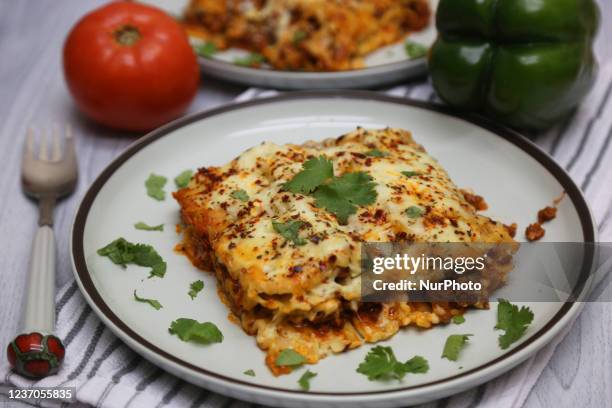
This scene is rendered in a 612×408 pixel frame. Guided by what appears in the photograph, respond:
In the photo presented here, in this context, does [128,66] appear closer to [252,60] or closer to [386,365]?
[252,60]

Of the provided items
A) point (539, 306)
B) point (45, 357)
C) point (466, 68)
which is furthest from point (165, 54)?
point (539, 306)

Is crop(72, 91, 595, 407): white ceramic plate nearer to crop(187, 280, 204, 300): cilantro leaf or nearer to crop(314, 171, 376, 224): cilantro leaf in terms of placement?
crop(187, 280, 204, 300): cilantro leaf

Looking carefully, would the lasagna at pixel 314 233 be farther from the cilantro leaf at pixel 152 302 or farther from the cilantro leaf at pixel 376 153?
the cilantro leaf at pixel 152 302

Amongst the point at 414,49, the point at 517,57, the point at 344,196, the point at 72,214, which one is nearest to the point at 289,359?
the point at 344,196

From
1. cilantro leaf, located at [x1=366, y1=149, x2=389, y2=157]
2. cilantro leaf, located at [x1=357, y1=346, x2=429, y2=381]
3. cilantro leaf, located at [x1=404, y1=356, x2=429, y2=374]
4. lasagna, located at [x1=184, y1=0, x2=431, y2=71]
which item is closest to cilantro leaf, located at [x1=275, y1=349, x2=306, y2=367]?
cilantro leaf, located at [x1=357, y1=346, x2=429, y2=381]

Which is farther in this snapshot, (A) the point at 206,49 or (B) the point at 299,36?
(A) the point at 206,49
